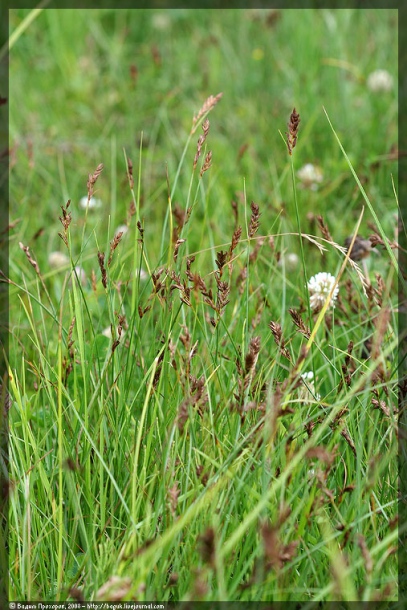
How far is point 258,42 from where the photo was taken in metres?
4.01

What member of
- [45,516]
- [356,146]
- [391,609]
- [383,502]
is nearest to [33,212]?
[356,146]

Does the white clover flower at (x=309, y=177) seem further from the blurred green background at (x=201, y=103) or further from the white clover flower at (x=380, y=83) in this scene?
the white clover flower at (x=380, y=83)

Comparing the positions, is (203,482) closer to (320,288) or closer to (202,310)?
(202,310)

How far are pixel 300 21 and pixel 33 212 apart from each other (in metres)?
1.83

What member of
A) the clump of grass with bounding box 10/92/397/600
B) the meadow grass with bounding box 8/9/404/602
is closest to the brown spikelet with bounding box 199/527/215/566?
the meadow grass with bounding box 8/9/404/602

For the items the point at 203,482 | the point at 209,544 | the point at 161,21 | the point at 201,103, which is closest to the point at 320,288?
the point at 203,482

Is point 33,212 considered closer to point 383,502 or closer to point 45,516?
point 45,516

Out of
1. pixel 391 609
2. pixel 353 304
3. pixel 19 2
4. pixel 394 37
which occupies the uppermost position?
pixel 19 2

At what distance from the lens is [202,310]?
1.72 m

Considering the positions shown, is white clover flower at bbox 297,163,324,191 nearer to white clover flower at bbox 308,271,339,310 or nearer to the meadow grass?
the meadow grass

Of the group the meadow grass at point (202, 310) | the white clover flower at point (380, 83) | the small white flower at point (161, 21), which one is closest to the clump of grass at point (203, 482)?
the meadow grass at point (202, 310)

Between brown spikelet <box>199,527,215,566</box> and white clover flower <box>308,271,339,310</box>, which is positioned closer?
brown spikelet <box>199,527,215,566</box>

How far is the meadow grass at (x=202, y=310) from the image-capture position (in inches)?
49.2

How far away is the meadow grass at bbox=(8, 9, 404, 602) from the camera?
1249mm
